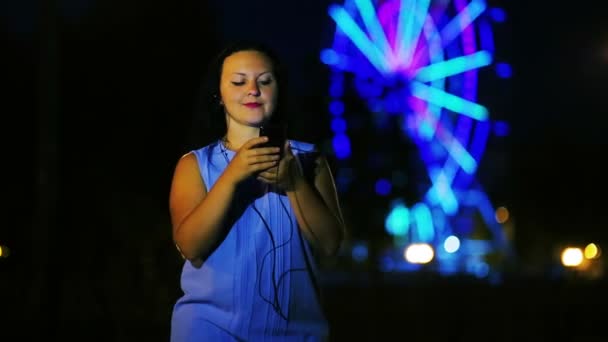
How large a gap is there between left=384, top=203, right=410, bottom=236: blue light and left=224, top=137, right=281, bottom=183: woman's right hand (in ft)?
86.2

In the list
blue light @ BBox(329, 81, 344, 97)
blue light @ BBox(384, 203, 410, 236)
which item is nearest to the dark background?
blue light @ BBox(329, 81, 344, 97)

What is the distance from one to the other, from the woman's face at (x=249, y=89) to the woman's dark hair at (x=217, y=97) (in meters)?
0.02

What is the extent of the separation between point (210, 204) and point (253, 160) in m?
0.12

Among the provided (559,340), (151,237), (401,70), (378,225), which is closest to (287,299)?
(559,340)

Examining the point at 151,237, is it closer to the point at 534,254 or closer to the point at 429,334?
the point at 429,334

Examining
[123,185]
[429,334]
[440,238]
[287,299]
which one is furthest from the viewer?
[440,238]

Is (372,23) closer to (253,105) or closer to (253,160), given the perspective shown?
(253,105)

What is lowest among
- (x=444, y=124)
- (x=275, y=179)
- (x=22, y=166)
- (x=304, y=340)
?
(x=304, y=340)

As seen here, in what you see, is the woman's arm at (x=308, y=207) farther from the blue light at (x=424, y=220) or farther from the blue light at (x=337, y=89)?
the blue light at (x=424, y=220)

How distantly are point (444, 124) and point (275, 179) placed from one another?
18.2 meters

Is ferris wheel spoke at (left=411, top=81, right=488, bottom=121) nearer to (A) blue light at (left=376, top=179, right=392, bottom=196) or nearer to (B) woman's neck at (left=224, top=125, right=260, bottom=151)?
(A) blue light at (left=376, top=179, right=392, bottom=196)

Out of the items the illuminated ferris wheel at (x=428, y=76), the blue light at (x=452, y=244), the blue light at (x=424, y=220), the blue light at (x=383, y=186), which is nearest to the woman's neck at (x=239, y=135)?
the illuminated ferris wheel at (x=428, y=76)

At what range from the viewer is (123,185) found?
50.4 feet

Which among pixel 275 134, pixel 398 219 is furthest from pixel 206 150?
pixel 398 219
